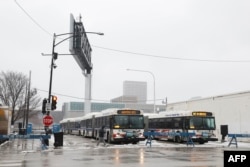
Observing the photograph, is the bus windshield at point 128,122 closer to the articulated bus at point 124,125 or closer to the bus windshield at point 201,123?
the articulated bus at point 124,125

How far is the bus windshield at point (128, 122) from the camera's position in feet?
102

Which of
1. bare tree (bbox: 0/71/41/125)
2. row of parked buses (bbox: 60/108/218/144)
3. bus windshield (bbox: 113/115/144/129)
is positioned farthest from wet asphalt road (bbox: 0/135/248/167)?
bare tree (bbox: 0/71/41/125)

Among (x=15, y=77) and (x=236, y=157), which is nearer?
(x=236, y=157)

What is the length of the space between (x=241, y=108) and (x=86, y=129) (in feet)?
58.8

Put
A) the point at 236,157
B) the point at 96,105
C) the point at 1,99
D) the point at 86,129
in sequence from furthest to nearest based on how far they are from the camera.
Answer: the point at 96,105, the point at 1,99, the point at 86,129, the point at 236,157

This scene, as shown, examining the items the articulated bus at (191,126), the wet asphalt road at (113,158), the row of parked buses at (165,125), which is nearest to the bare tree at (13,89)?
the row of parked buses at (165,125)

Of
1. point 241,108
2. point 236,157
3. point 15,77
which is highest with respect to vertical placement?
point 15,77

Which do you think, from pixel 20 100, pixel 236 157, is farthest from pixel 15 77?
pixel 236 157

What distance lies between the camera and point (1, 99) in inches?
2457

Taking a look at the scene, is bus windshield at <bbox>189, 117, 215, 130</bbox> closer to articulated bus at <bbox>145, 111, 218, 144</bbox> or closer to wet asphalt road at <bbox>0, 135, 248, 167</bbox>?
articulated bus at <bbox>145, 111, 218, 144</bbox>

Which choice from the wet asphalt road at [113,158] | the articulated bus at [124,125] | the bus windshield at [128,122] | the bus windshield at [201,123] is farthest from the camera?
the bus windshield at [201,123]

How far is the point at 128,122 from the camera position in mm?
31328

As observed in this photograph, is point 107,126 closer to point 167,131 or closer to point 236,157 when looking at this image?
point 167,131

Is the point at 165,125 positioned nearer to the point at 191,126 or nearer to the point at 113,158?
the point at 191,126
